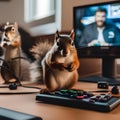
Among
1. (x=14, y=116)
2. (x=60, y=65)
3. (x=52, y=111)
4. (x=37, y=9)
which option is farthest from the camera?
(x=37, y=9)

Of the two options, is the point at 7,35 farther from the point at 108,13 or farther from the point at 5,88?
the point at 108,13

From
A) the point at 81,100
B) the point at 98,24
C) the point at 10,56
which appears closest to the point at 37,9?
the point at 98,24

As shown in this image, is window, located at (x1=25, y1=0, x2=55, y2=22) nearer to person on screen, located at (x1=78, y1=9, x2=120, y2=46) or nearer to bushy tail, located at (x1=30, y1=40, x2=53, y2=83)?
person on screen, located at (x1=78, y1=9, x2=120, y2=46)

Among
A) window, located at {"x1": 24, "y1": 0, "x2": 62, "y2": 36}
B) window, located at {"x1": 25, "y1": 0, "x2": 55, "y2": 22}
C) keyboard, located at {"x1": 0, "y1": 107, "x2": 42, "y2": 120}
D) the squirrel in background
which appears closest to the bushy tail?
the squirrel in background

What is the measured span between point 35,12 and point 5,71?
1.14 meters

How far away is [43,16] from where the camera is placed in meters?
2.02

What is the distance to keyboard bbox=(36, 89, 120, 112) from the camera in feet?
2.01

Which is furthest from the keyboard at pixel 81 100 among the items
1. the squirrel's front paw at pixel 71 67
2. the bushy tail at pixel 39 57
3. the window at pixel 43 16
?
the window at pixel 43 16

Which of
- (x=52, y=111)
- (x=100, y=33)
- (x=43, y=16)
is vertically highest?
(x=43, y=16)

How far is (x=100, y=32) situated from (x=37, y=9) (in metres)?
0.92

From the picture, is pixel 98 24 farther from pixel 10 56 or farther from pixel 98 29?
Result: pixel 10 56

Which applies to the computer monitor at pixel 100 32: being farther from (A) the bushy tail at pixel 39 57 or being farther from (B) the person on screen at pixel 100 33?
(A) the bushy tail at pixel 39 57

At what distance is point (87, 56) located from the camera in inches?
55.7

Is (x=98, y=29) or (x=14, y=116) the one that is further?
(x=98, y=29)
